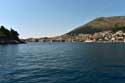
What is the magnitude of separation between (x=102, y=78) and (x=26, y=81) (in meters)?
11.5

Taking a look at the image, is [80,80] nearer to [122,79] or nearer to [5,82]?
[122,79]

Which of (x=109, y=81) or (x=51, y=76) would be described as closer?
(x=109, y=81)

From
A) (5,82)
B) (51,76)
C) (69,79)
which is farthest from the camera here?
(51,76)

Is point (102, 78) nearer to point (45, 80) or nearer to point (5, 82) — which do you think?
point (45, 80)

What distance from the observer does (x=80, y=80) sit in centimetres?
3159

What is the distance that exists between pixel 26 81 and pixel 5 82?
114 inches

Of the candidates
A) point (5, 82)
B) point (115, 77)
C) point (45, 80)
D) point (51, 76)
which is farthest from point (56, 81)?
point (115, 77)

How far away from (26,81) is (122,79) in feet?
46.4

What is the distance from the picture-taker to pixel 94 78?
33062 millimetres

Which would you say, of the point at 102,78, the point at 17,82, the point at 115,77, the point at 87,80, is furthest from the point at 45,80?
the point at 115,77

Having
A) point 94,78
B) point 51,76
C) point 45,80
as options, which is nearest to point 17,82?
point 45,80

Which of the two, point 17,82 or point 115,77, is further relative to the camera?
point 115,77

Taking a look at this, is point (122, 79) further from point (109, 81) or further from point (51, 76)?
point (51, 76)

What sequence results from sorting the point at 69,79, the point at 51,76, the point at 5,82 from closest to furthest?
the point at 5,82 → the point at 69,79 → the point at 51,76
